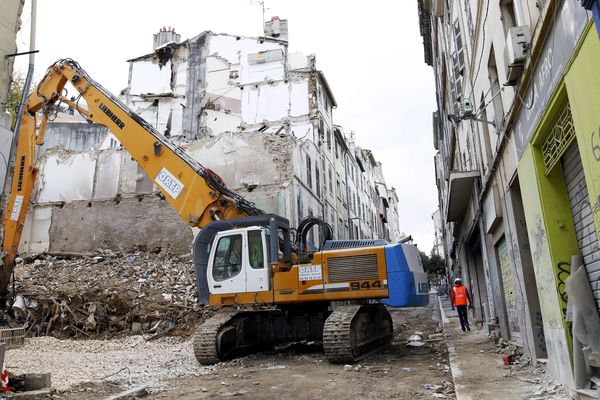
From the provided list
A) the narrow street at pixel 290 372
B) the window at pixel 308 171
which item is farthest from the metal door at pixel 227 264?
the window at pixel 308 171

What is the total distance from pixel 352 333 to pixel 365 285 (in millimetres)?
976

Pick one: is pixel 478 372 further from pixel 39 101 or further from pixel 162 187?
pixel 39 101

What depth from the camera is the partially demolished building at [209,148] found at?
20.1 metres

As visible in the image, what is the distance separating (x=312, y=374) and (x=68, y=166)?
61.9ft

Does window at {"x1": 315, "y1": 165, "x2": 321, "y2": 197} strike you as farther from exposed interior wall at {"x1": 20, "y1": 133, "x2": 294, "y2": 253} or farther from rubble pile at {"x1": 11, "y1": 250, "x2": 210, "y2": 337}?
rubble pile at {"x1": 11, "y1": 250, "x2": 210, "y2": 337}

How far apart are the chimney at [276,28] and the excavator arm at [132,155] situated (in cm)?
1846

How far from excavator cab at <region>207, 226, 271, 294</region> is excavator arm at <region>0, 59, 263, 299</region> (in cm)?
83

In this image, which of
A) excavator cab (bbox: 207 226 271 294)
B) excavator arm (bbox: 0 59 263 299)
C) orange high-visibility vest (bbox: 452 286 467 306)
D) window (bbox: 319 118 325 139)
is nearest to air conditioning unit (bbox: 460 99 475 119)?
excavator cab (bbox: 207 226 271 294)

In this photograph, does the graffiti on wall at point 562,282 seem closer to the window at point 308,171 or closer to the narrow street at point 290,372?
the narrow street at point 290,372

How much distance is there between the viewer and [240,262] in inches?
390

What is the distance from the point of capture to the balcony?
11.7 meters

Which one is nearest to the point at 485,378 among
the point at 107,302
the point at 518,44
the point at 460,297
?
the point at 518,44

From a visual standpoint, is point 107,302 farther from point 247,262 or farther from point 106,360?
point 247,262

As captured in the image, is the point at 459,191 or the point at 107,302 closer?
the point at 459,191
